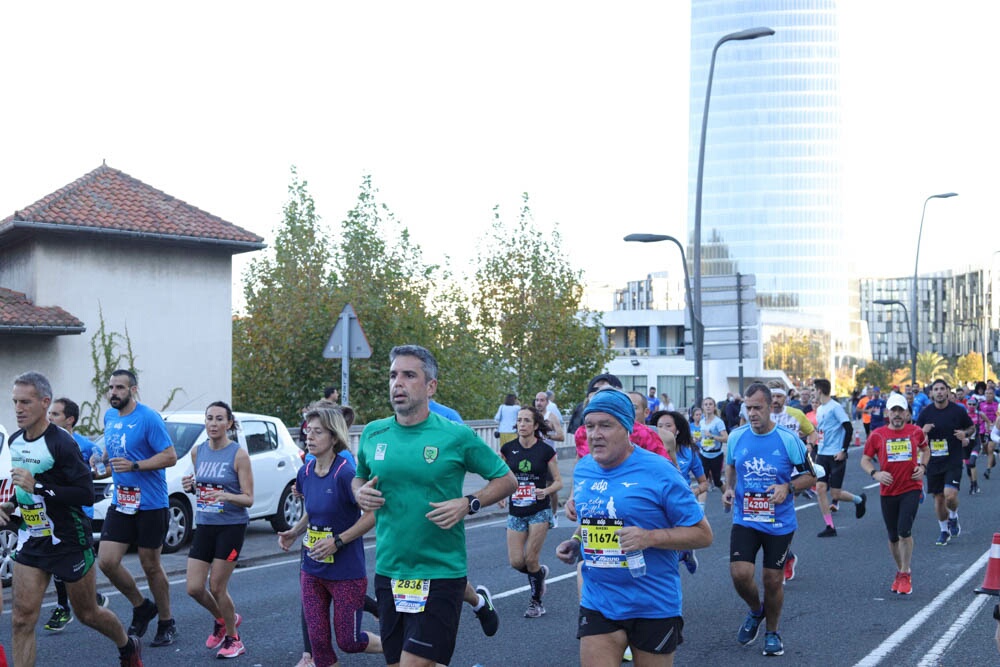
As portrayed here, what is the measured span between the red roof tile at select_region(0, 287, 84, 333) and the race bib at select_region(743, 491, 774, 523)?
1565 cm

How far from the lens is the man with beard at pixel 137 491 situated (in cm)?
833

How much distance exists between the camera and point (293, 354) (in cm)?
3145

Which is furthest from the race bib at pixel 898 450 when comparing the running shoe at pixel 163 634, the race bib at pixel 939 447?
the running shoe at pixel 163 634

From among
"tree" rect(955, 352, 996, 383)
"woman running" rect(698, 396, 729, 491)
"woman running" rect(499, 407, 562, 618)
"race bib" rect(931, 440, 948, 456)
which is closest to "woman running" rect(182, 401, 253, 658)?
"woman running" rect(499, 407, 562, 618)

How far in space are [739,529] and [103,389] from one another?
56.5ft

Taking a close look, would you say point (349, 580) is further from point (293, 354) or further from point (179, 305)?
point (293, 354)

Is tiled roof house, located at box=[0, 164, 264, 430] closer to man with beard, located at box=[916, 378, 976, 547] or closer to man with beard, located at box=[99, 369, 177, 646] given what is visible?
man with beard, located at box=[99, 369, 177, 646]

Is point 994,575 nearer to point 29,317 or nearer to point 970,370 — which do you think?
point 29,317

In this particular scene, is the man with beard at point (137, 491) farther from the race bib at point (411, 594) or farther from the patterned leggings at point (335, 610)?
the race bib at point (411, 594)

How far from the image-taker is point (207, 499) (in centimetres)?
839

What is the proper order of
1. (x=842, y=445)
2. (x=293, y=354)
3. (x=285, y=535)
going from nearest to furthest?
(x=285, y=535) → (x=842, y=445) → (x=293, y=354)

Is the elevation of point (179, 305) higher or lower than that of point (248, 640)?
higher

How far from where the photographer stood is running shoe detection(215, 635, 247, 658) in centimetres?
805

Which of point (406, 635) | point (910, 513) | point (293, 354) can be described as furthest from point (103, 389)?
point (406, 635)
